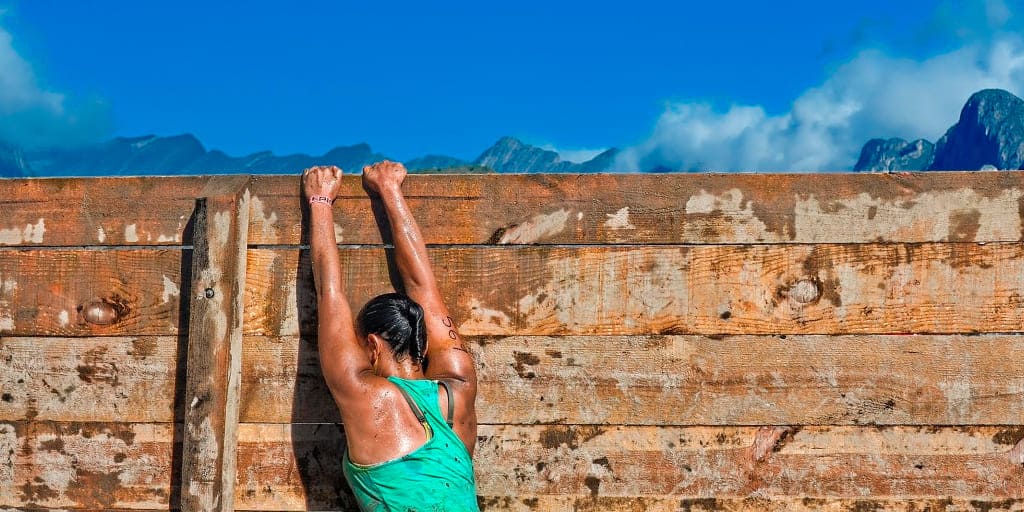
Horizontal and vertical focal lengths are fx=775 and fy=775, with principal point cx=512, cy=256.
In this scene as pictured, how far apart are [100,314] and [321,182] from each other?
114cm

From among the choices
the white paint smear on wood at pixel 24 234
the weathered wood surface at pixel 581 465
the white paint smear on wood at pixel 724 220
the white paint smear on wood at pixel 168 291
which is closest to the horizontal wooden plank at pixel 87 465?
the weathered wood surface at pixel 581 465

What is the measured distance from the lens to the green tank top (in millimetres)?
2891

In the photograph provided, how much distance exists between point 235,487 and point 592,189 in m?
1.96

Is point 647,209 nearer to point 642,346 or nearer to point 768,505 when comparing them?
point 642,346

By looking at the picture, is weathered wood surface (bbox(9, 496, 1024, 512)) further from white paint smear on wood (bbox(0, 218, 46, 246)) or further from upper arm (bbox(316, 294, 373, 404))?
white paint smear on wood (bbox(0, 218, 46, 246))

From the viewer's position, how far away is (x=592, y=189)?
3.23 meters

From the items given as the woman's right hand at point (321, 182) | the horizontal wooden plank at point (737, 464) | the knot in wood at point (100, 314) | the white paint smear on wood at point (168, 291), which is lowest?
the horizontal wooden plank at point (737, 464)

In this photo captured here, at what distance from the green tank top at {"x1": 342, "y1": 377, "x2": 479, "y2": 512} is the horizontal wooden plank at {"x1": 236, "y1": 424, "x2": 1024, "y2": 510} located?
0.32 meters

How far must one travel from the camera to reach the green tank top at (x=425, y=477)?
2.89 m

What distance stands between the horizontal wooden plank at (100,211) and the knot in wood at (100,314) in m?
0.27

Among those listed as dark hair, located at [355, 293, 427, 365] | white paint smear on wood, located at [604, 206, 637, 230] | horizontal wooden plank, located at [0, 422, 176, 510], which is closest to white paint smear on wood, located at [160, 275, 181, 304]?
horizontal wooden plank, located at [0, 422, 176, 510]

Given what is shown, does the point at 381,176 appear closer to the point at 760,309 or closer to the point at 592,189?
the point at 592,189

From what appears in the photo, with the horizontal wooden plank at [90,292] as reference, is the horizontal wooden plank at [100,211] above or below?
above

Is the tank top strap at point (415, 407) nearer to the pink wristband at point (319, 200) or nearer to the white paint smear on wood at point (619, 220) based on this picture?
the pink wristband at point (319, 200)
